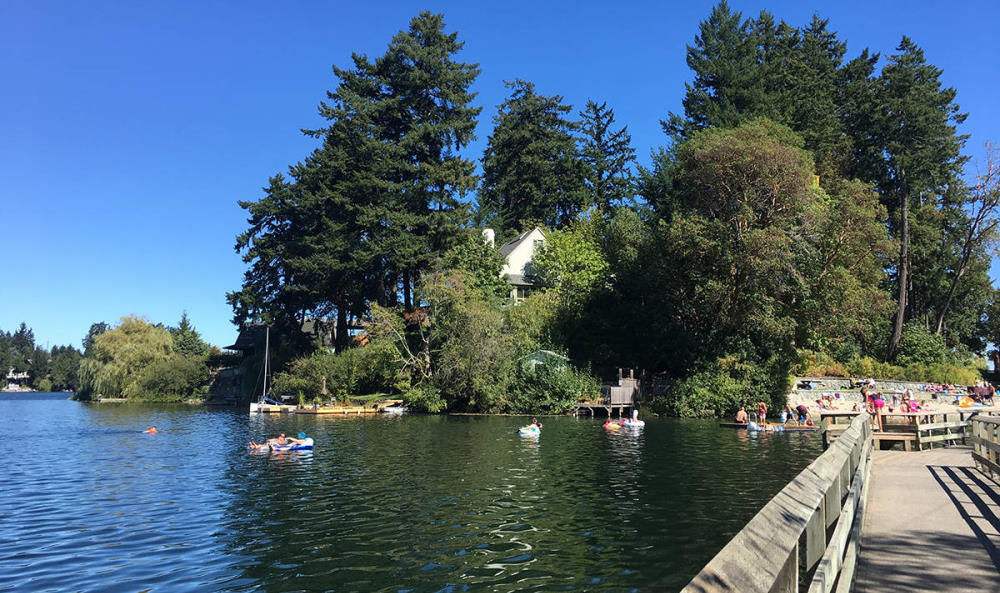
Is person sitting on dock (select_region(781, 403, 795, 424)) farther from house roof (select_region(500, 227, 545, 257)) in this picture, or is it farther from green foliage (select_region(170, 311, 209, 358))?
green foliage (select_region(170, 311, 209, 358))

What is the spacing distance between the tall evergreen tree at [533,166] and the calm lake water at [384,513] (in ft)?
176

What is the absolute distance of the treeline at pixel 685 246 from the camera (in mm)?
39969

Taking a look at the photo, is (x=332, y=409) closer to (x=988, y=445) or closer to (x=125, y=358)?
(x=125, y=358)

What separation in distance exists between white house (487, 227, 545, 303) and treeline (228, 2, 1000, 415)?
209 cm

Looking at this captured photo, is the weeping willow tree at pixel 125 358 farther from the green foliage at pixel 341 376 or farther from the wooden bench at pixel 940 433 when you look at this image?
the wooden bench at pixel 940 433

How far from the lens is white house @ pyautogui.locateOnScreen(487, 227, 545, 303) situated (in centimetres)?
6209

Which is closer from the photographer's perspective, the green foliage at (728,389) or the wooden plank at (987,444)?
the wooden plank at (987,444)

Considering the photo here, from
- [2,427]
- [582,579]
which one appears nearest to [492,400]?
[2,427]

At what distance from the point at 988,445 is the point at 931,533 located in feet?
17.0

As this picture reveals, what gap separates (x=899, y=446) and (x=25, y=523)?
25.1 meters

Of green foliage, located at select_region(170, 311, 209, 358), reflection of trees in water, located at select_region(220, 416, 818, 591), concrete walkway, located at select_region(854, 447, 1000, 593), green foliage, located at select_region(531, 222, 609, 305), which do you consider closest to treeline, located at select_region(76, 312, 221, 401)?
green foliage, located at select_region(170, 311, 209, 358)

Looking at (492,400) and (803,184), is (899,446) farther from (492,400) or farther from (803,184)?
(492,400)

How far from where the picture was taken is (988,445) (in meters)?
11.8

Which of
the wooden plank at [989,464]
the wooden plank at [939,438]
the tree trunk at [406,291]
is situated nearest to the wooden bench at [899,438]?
the wooden plank at [939,438]
